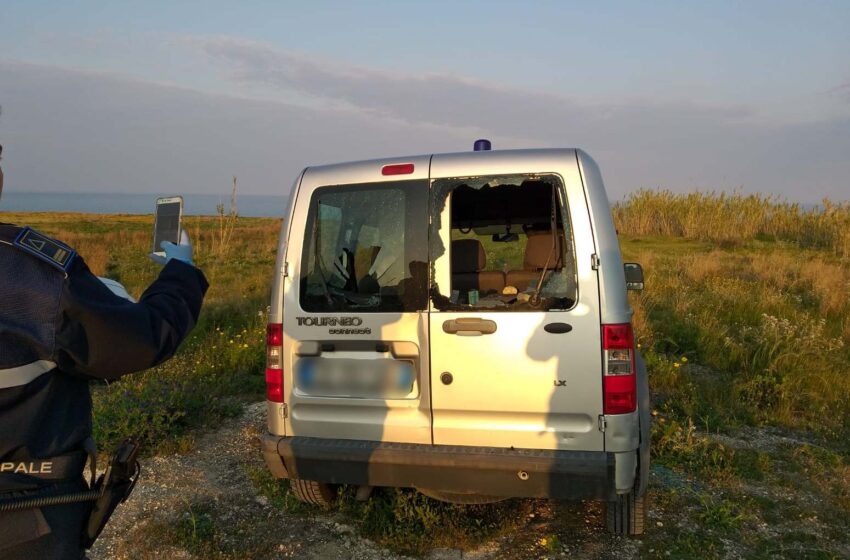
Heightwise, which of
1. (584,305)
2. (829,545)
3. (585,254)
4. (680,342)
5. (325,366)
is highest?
(585,254)

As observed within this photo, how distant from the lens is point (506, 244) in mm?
5758

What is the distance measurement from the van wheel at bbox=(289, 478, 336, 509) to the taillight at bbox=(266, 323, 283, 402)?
0.54 meters

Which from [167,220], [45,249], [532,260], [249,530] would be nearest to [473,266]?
[532,260]

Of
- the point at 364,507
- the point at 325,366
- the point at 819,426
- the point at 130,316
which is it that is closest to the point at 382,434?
the point at 325,366

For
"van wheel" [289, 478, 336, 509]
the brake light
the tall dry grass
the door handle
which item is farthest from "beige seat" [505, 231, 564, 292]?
the tall dry grass

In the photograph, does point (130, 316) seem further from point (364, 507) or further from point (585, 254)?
point (364, 507)

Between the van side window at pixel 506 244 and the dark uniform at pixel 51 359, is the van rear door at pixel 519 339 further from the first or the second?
the dark uniform at pixel 51 359

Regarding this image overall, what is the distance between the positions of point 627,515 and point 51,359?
3.06m

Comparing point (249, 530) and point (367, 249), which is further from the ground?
point (367, 249)

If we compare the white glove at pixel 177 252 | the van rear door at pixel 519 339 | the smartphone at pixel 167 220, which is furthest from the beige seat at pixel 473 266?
the white glove at pixel 177 252

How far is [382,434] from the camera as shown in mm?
3404

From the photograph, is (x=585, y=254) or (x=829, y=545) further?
(x=829, y=545)

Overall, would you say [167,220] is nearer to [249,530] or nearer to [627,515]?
[249,530]

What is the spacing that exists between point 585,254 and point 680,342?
5283 mm
